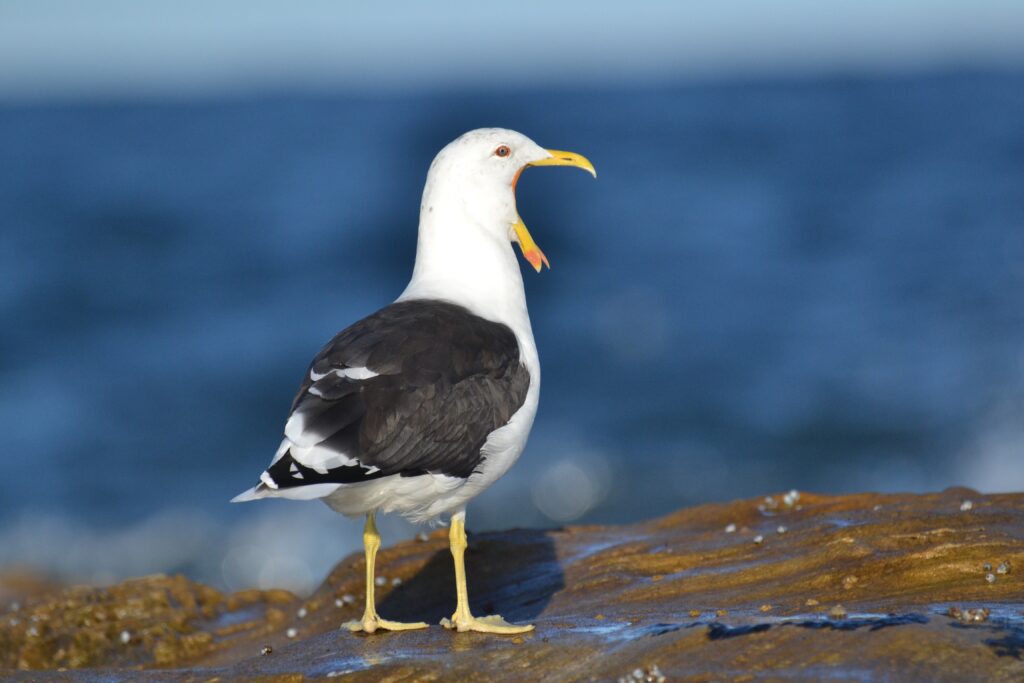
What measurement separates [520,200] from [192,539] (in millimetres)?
15896

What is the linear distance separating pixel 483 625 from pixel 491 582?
139 cm

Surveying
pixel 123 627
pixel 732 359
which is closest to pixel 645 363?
pixel 732 359

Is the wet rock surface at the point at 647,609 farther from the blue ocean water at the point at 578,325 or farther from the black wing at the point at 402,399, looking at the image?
the blue ocean water at the point at 578,325

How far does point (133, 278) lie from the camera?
80.8 ft

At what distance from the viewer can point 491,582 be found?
6.44 m

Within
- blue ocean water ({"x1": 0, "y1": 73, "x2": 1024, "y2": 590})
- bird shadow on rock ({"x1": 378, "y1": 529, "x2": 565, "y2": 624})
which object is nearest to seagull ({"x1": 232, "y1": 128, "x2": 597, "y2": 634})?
bird shadow on rock ({"x1": 378, "y1": 529, "x2": 565, "y2": 624})

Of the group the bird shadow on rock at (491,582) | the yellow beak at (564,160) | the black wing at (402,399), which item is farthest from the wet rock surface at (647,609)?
the yellow beak at (564,160)

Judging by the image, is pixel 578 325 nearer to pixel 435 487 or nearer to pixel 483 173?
pixel 483 173

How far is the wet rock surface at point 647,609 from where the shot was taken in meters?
4.14

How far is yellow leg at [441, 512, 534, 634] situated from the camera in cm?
493

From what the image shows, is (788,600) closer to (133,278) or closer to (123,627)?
(123,627)

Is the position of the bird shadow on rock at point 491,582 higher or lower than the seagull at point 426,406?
lower

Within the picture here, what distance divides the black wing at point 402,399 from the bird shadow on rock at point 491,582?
1.12m

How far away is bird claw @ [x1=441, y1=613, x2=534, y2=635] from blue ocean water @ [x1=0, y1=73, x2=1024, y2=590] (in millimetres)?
6554
